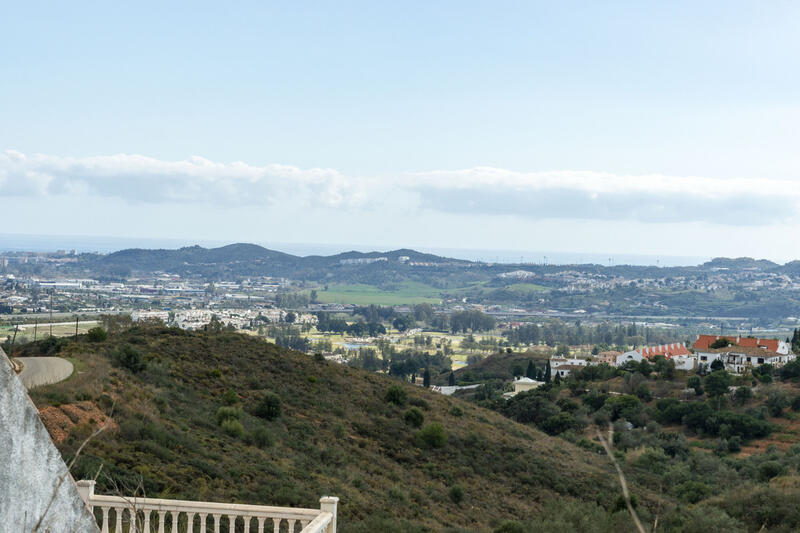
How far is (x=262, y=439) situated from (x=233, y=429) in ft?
2.31

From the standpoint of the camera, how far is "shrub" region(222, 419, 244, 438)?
1675 centimetres

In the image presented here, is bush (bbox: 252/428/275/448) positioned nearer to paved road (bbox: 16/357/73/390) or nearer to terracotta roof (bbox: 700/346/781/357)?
paved road (bbox: 16/357/73/390)

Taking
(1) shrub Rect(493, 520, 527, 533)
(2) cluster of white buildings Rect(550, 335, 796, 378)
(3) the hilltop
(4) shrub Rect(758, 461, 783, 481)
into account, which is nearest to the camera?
(3) the hilltop

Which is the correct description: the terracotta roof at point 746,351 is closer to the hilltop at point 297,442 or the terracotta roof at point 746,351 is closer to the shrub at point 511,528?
the hilltop at point 297,442

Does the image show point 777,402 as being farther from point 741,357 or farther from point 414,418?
point 414,418

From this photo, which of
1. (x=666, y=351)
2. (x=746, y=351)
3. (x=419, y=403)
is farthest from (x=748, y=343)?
(x=419, y=403)

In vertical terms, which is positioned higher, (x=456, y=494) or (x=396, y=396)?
(x=396, y=396)

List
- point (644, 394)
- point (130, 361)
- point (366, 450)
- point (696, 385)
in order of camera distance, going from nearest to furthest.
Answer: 1. point (130, 361)
2. point (366, 450)
3. point (696, 385)
4. point (644, 394)

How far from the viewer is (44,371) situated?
16391mm

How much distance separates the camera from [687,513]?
16188 millimetres

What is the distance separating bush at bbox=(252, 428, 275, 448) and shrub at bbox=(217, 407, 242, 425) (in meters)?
0.76

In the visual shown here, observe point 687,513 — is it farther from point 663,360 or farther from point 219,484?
point 663,360

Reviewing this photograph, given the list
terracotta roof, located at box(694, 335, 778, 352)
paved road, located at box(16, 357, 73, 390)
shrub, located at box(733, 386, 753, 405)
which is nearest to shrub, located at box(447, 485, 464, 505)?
paved road, located at box(16, 357, 73, 390)

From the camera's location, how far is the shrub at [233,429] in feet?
55.0
